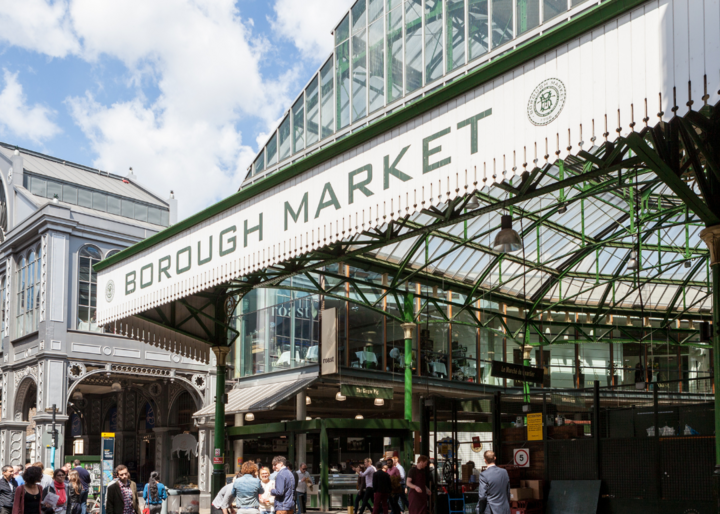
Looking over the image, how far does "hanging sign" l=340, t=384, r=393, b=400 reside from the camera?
2644 centimetres

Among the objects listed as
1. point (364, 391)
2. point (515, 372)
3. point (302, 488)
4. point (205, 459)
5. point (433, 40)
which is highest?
point (433, 40)

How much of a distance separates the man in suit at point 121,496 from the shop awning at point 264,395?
14478mm

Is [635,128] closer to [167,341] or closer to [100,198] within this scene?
[167,341]

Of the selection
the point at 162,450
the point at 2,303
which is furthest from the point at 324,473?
the point at 2,303

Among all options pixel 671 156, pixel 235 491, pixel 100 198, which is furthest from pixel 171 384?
pixel 671 156

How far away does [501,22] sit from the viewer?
2447 centimetres

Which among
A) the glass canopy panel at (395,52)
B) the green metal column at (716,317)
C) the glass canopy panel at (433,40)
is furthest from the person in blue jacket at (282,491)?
the glass canopy panel at (395,52)

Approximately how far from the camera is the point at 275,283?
1806 centimetres

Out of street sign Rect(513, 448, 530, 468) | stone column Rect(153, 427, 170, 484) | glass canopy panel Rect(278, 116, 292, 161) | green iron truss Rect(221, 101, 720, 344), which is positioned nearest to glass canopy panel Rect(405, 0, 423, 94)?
green iron truss Rect(221, 101, 720, 344)

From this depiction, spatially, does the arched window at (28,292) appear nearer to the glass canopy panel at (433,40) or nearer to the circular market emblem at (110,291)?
the circular market emblem at (110,291)

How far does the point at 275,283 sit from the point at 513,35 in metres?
11.8

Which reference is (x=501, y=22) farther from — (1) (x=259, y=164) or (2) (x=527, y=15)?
(1) (x=259, y=164)

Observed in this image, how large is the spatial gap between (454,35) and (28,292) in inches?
836

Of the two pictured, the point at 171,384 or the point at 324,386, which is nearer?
the point at 324,386
